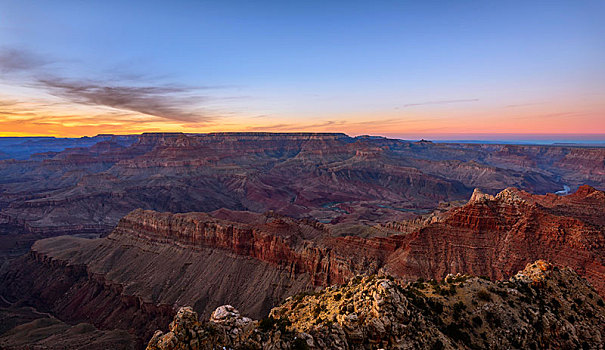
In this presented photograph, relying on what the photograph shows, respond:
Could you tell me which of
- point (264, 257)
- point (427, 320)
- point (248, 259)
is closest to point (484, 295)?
point (427, 320)

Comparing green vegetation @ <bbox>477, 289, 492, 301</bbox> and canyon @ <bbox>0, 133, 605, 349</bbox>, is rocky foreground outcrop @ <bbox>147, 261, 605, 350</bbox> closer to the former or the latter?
green vegetation @ <bbox>477, 289, 492, 301</bbox>

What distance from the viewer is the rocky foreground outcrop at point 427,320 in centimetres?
1348

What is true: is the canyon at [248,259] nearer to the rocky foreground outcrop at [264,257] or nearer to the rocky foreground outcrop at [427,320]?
the rocky foreground outcrop at [264,257]

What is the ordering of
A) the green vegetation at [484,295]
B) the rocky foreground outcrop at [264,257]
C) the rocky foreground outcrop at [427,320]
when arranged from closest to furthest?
the rocky foreground outcrop at [427,320] → the green vegetation at [484,295] → the rocky foreground outcrop at [264,257]

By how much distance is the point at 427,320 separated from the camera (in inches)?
630

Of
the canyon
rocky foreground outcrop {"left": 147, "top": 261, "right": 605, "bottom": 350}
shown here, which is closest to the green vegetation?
rocky foreground outcrop {"left": 147, "top": 261, "right": 605, "bottom": 350}

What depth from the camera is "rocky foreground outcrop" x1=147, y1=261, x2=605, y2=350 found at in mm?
13484

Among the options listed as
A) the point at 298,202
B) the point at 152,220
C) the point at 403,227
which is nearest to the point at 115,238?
the point at 152,220

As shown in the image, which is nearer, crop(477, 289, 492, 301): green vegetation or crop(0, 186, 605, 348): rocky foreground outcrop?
crop(477, 289, 492, 301): green vegetation

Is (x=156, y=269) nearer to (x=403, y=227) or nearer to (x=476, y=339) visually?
(x=403, y=227)

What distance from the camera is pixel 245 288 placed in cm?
6106

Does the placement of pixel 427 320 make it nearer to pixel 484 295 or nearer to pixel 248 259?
pixel 484 295

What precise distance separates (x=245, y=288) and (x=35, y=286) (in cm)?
5726

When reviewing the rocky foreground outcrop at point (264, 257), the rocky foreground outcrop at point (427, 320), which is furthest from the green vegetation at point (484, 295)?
the rocky foreground outcrop at point (264, 257)
